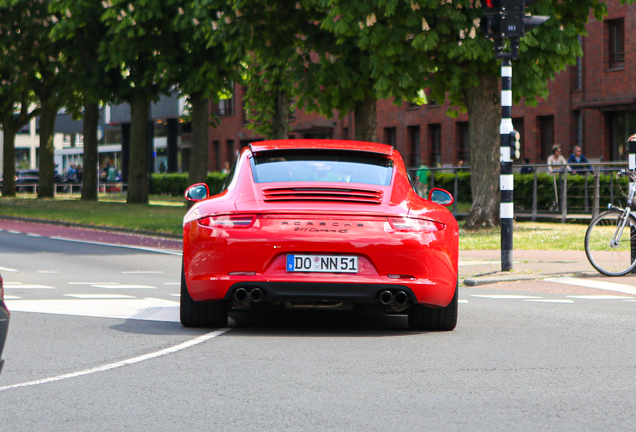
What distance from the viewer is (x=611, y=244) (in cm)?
1235

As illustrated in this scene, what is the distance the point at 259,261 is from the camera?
7215mm

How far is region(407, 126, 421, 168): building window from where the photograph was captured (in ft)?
154

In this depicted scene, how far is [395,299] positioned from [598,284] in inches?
212

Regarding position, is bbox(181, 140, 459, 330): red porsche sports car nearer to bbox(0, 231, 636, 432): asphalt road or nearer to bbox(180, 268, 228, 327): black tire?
bbox(180, 268, 228, 327): black tire

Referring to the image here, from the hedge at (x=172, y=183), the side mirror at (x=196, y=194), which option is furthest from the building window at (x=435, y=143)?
the side mirror at (x=196, y=194)

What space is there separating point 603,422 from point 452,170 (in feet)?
80.9

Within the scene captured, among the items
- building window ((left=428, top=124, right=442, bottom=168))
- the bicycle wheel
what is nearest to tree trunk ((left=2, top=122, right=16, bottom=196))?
building window ((left=428, top=124, right=442, bottom=168))

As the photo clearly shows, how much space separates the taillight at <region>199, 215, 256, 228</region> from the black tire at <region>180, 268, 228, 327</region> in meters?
0.64

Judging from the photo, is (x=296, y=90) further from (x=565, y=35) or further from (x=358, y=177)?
(x=358, y=177)

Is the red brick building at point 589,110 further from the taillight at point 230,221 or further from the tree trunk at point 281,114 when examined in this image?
the taillight at point 230,221

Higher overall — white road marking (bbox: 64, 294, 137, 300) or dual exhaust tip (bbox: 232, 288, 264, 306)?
dual exhaust tip (bbox: 232, 288, 264, 306)

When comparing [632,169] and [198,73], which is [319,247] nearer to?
[632,169]

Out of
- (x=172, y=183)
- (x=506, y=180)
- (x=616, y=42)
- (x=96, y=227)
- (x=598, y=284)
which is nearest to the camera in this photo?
(x=598, y=284)

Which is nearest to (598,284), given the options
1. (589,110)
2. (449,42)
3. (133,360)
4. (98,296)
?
(98,296)
